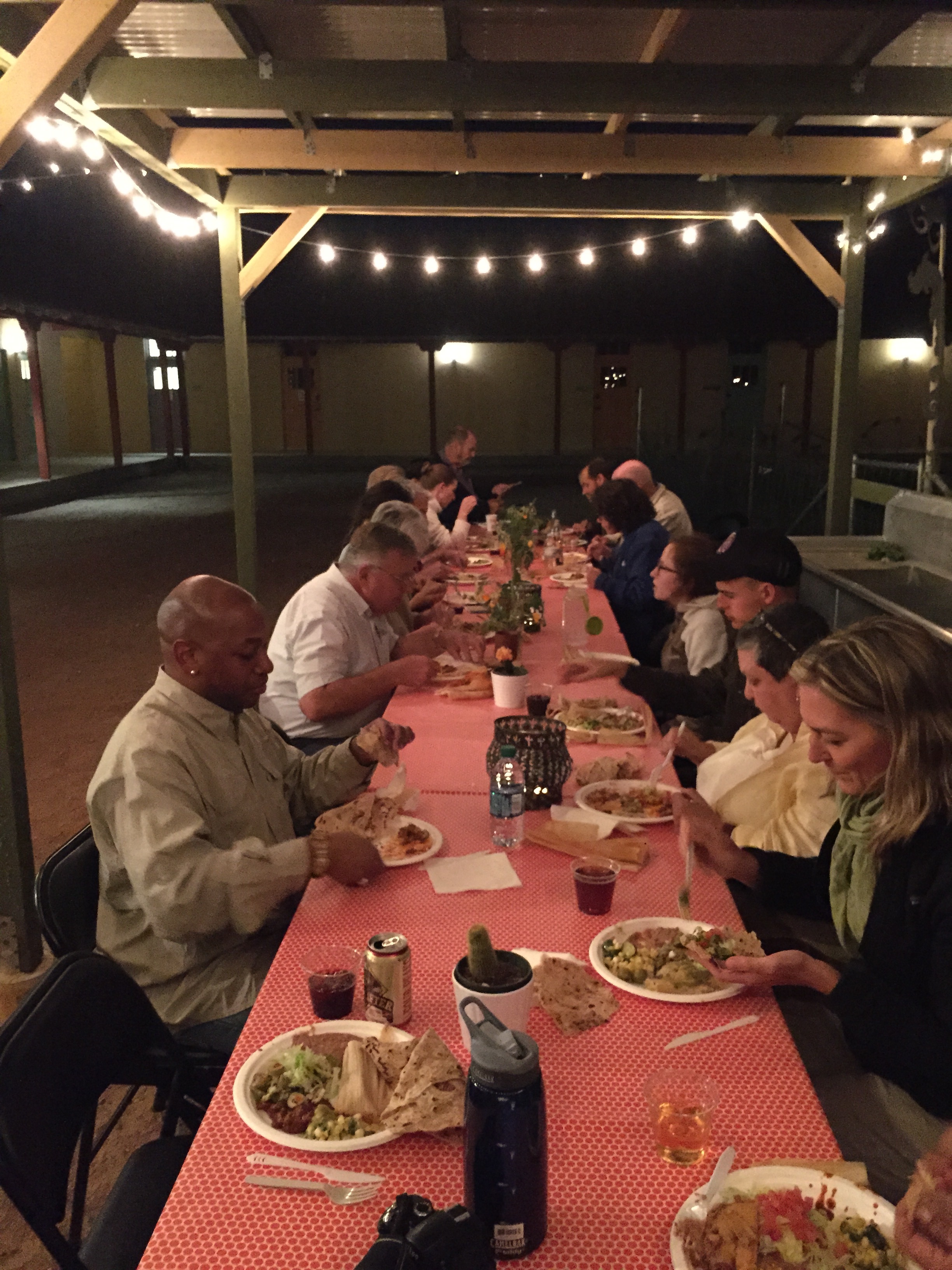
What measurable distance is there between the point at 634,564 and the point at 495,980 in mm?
4665

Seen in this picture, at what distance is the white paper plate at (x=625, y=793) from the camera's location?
2.51m

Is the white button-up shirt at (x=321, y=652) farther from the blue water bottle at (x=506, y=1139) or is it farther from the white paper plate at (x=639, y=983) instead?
the blue water bottle at (x=506, y=1139)

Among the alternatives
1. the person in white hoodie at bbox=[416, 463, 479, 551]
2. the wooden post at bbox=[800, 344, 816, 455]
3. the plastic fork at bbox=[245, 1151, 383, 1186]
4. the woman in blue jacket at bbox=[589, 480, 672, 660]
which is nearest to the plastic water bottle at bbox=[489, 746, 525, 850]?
the plastic fork at bbox=[245, 1151, 383, 1186]

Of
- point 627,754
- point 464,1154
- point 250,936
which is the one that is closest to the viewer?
point 464,1154

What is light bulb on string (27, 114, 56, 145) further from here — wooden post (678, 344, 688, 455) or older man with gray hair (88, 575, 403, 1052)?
wooden post (678, 344, 688, 455)

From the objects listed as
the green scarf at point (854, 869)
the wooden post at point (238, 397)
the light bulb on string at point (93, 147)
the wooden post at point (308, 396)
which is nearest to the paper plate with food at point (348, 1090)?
the green scarf at point (854, 869)

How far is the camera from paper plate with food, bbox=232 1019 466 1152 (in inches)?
55.3

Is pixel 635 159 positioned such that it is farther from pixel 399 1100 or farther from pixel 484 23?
pixel 399 1100

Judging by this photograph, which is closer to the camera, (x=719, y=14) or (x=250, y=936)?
(x=250, y=936)

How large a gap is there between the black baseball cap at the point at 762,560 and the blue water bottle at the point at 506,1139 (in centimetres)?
270

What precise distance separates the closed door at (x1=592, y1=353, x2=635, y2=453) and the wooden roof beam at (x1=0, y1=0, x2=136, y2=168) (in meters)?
20.3

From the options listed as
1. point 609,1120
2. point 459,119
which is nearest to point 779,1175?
point 609,1120

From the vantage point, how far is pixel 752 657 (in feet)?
8.93

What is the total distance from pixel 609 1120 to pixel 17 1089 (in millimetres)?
877
